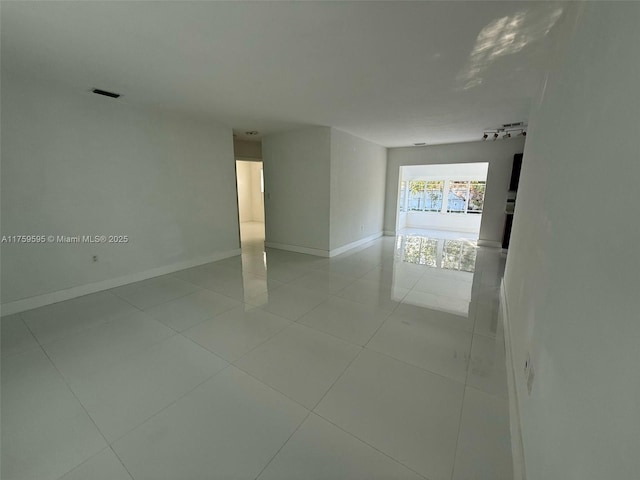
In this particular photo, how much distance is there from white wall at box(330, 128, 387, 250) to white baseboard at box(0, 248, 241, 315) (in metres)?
2.75

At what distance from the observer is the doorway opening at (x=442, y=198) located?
8.70 metres

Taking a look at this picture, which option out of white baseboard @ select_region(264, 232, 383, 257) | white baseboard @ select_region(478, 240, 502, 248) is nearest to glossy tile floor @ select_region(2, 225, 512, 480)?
white baseboard @ select_region(264, 232, 383, 257)

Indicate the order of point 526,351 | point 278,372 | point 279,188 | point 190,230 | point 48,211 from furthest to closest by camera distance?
point 279,188, point 190,230, point 48,211, point 278,372, point 526,351

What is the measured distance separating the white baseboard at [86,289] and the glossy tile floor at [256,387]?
143 mm

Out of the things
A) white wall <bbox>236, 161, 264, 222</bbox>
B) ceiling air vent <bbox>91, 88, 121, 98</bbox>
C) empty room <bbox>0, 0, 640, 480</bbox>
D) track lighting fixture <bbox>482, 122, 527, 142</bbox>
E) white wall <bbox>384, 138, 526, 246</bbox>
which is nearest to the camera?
empty room <bbox>0, 0, 640, 480</bbox>

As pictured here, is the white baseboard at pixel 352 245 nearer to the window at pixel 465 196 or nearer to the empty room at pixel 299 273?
the empty room at pixel 299 273

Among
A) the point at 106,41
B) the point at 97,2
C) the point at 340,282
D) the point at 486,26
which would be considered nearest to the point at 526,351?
the point at 486,26

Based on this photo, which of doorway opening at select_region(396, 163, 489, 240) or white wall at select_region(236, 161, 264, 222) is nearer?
doorway opening at select_region(396, 163, 489, 240)

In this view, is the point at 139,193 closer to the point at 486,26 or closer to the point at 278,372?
the point at 278,372

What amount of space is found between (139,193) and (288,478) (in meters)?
3.95

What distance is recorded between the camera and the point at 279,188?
17.8ft

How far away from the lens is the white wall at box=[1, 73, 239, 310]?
2.68 m

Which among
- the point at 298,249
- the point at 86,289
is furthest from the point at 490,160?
the point at 86,289

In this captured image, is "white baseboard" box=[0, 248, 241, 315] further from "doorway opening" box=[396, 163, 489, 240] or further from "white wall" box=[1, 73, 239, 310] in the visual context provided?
"doorway opening" box=[396, 163, 489, 240]
